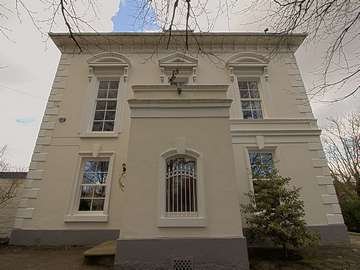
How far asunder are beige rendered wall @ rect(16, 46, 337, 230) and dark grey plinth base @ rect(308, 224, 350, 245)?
9.6 inches

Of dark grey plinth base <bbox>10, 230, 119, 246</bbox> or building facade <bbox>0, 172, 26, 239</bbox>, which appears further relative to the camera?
building facade <bbox>0, 172, 26, 239</bbox>

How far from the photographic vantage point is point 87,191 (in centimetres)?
820

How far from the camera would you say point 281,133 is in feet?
28.4

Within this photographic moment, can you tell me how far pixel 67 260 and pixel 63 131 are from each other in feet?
16.2

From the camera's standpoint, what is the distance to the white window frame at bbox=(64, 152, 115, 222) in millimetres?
7596

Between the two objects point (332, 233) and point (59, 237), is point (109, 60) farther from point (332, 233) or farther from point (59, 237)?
point (332, 233)

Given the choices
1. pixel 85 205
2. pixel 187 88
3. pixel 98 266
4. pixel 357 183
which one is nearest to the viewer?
A: pixel 98 266

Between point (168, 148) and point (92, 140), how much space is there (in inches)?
169

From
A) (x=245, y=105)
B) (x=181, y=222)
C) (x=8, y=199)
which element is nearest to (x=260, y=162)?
(x=245, y=105)

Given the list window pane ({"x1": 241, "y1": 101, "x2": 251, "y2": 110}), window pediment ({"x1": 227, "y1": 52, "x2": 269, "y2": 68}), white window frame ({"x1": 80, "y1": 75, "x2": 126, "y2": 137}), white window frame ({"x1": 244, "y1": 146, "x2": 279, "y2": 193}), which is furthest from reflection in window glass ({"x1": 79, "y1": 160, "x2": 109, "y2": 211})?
window pediment ({"x1": 227, "y1": 52, "x2": 269, "y2": 68})

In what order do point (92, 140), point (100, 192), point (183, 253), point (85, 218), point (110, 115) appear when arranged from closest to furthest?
point (183, 253), point (85, 218), point (100, 192), point (92, 140), point (110, 115)

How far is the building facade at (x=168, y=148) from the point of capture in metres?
5.26

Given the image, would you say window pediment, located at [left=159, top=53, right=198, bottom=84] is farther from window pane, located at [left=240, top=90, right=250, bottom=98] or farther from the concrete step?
the concrete step

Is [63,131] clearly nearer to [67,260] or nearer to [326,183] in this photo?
[67,260]
